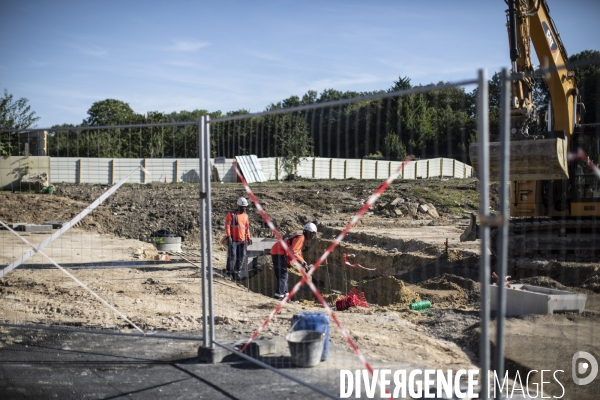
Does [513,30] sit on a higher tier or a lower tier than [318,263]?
higher

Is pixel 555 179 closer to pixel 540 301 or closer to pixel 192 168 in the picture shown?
pixel 540 301

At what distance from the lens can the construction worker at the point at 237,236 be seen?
12.8m

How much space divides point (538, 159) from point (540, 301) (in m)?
2.75

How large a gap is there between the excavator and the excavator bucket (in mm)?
1200

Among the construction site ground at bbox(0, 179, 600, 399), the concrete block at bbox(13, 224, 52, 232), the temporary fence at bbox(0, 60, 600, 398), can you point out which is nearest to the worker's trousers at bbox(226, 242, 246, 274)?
the temporary fence at bbox(0, 60, 600, 398)

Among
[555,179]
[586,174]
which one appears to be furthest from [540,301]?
[586,174]

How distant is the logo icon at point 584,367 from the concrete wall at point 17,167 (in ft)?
27.6

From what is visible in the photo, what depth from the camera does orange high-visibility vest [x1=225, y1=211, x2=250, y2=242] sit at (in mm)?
12758

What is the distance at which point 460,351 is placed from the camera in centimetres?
718

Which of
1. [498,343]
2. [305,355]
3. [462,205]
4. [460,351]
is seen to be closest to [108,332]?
[305,355]

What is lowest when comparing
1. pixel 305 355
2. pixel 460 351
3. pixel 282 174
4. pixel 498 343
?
pixel 460 351

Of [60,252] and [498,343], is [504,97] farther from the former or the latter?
[60,252]

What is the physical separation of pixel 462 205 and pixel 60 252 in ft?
62.0

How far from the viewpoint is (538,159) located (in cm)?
993
